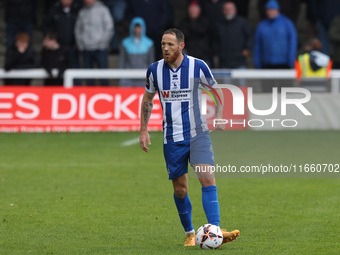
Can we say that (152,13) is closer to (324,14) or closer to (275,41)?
(275,41)

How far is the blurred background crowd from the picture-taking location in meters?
17.7

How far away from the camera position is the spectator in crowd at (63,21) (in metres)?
18.6

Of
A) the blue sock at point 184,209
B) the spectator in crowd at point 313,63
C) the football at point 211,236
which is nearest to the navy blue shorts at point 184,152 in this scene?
the blue sock at point 184,209

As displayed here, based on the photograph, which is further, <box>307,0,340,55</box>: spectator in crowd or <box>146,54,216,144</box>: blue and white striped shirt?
<box>307,0,340,55</box>: spectator in crowd

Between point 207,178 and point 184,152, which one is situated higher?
point 184,152

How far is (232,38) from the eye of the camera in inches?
713

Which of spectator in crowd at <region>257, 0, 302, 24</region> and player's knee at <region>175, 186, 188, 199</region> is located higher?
spectator in crowd at <region>257, 0, 302, 24</region>

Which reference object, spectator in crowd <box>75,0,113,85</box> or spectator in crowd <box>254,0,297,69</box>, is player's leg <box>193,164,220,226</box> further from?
spectator in crowd <box>75,0,113,85</box>

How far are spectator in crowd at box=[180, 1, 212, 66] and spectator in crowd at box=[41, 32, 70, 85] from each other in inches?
104

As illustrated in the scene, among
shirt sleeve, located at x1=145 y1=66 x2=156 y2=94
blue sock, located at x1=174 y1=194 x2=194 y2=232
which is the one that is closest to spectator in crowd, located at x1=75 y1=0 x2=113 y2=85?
shirt sleeve, located at x1=145 y1=66 x2=156 y2=94

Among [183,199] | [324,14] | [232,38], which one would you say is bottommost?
[183,199]

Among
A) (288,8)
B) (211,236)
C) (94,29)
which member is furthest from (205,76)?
(288,8)

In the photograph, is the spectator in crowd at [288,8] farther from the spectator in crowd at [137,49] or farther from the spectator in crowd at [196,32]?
the spectator in crowd at [137,49]

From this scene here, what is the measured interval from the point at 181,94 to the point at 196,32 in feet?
36.9
